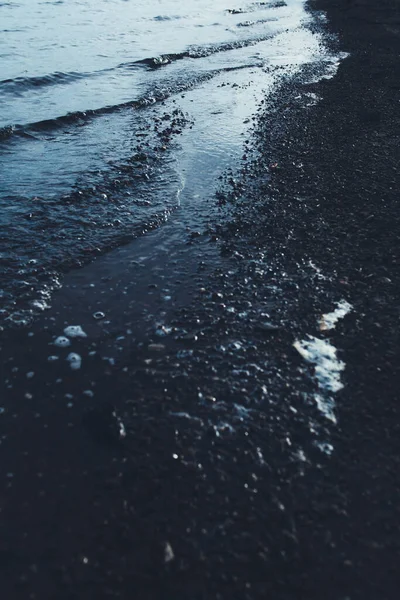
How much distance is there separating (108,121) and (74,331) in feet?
32.2

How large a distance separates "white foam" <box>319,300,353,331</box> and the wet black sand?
0.09m

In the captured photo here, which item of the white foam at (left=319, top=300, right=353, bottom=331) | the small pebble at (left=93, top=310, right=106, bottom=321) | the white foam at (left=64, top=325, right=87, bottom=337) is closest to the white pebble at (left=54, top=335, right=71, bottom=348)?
the white foam at (left=64, top=325, right=87, bottom=337)

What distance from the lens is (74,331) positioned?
5898 mm

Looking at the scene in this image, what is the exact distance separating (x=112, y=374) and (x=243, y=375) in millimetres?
1515

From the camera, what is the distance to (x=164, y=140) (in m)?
12.1

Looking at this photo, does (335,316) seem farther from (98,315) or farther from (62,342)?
(62,342)

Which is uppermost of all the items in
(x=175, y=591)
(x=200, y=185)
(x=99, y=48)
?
(x=99, y=48)

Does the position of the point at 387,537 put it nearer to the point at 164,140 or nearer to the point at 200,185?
the point at 200,185

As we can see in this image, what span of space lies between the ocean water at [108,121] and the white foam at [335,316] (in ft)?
12.1

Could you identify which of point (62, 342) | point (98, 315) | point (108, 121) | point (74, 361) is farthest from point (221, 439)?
point (108, 121)

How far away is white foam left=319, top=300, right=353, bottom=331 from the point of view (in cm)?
587

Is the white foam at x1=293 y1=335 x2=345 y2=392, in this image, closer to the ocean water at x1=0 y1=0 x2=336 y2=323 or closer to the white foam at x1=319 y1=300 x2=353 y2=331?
the white foam at x1=319 y1=300 x2=353 y2=331

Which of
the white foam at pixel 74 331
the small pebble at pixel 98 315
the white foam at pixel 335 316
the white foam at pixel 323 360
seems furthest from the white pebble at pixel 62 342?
the white foam at pixel 335 316

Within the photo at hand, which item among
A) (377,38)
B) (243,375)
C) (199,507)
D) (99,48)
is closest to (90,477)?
(199,507)
